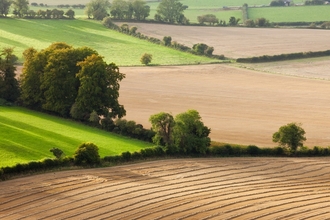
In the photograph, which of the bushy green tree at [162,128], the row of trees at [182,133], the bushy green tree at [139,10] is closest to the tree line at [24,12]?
the bushy green tree at [139,10]

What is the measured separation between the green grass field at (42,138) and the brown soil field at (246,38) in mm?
61718

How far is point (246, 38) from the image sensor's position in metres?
145

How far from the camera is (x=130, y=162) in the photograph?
58.4 metres

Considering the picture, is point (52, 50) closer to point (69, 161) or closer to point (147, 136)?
point (147, 136)

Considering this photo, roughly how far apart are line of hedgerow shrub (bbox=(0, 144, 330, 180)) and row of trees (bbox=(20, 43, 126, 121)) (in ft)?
39.7

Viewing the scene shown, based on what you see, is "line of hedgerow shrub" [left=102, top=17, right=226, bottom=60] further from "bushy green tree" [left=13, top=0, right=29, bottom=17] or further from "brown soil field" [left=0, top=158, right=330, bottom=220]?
"brown soil field" [left=0, top=158, right=330, bottom=220]

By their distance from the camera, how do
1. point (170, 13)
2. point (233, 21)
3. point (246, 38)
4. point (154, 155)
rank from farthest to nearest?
point (233, 21), point (170, 13), point (246, 38), point (154, 155)

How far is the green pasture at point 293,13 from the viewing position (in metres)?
168

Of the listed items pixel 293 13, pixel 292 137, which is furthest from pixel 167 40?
pixel 292 137

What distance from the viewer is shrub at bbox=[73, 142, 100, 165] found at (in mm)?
55875

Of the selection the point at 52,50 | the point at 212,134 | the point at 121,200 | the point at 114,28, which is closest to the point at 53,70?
the point at 52,50

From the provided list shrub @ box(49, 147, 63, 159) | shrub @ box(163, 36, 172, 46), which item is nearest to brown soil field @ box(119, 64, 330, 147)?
shrub @ box(49, 147, 63, 159)

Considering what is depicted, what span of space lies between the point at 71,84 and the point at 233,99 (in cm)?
2306

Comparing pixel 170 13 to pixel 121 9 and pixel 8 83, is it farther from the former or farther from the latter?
pixel 8 83
